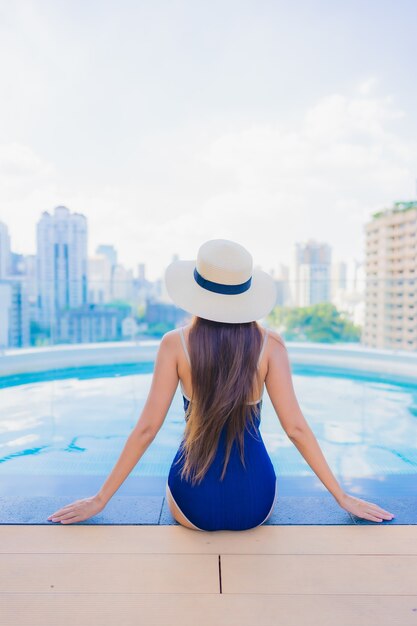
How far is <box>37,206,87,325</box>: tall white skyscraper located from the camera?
25.6ft

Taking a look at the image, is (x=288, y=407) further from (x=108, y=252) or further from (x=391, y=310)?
(x=108, y=252)

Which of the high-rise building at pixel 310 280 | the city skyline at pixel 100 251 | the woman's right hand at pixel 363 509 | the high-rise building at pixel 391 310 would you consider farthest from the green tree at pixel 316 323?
the woman's right hand at pixel 363 509

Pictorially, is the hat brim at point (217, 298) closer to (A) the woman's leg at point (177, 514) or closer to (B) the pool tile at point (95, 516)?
(A) the woman's leg at point (177, 514)

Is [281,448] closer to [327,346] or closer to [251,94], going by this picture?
[327,346]

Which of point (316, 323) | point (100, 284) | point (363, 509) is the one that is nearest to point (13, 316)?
point (100, 284)

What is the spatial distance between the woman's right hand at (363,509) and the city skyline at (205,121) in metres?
7.60

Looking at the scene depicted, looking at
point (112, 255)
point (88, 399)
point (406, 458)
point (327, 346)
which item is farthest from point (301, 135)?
point (406, 458)

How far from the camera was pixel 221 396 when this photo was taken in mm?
1332

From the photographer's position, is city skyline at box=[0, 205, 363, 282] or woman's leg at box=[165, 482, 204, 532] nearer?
woman's leg at box=[165, 482, 204, 532]

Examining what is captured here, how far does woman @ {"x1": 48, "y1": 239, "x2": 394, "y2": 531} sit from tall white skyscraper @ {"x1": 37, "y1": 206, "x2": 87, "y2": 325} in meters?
6.79

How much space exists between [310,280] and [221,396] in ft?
25.9

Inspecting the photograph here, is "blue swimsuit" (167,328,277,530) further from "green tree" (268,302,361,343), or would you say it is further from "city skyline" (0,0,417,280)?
"city skyline" (0,0,417,280)

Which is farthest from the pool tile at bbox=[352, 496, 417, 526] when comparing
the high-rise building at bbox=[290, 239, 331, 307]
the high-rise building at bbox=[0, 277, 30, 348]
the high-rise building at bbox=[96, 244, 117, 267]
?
the high-rise building at bbox=[96, 244, 117, 267]

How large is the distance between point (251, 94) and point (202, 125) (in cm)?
221
